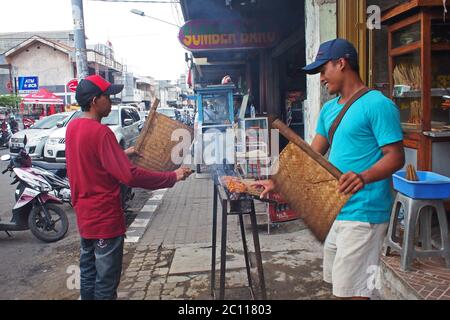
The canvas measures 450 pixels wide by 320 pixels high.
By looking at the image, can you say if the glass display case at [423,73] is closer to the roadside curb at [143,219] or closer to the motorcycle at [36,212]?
the roadside curb at [143,219]

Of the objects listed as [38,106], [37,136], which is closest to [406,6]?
[37,136]

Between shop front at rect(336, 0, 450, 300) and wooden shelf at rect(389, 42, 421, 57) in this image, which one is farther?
Result: wooden shelf at rect(389, 42, 421, 57)

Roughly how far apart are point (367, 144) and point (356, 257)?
660mm

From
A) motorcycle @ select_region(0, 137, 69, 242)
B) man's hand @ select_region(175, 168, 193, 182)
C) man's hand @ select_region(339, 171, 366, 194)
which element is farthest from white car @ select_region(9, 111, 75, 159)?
man's hand @ select_region(339, 171, 366, 194)

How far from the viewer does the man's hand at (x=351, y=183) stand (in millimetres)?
2205

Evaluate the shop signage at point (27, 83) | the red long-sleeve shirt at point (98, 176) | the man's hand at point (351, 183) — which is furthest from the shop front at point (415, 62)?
the shop signage at point (27, 83)

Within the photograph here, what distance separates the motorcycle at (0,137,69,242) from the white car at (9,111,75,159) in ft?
15.7

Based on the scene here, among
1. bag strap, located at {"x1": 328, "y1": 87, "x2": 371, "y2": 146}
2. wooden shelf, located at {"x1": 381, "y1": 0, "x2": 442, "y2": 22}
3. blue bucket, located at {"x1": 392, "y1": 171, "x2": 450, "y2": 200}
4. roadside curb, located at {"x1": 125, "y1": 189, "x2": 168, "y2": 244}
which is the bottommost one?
roadside curb, located at {"x1": 125, "y1": 189, "x2": 168, "y2": 244}

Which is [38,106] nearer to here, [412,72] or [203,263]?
[203,263]

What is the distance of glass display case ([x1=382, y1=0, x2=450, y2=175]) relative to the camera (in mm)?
4090

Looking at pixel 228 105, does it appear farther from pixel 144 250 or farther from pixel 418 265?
pixel 418 265

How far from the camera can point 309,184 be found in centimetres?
239

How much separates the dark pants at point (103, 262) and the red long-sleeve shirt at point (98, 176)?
7 centimetres

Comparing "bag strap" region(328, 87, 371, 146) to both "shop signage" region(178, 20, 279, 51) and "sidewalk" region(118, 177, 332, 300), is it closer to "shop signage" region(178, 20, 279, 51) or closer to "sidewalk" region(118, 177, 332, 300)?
"sidewalk" region(118, 177, 332, 300)
